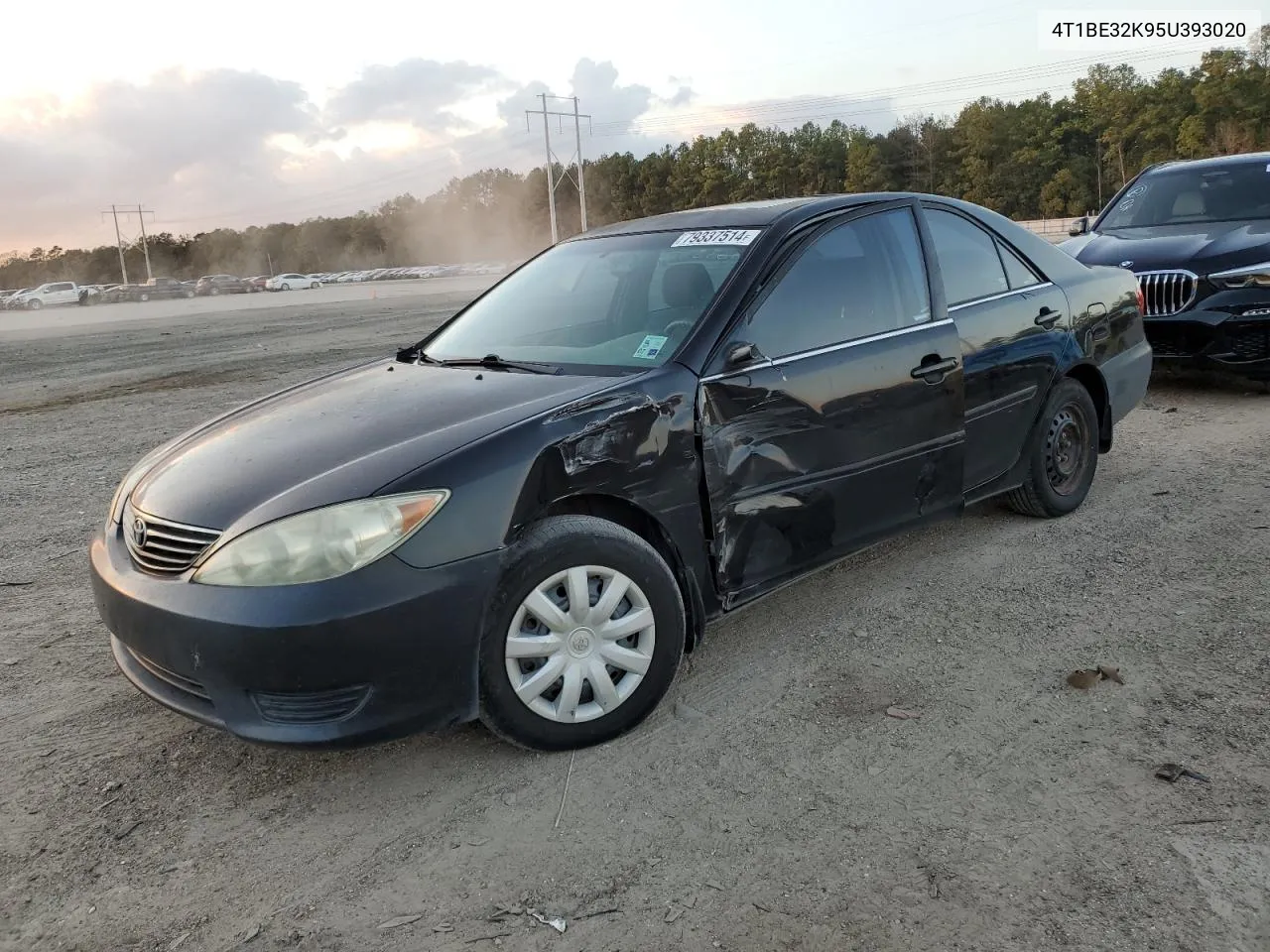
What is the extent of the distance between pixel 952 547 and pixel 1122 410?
1415mm

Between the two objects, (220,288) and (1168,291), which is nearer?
(1168,291)

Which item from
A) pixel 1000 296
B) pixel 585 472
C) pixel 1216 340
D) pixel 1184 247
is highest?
pixel 1184 247

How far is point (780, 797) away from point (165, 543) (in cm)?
188

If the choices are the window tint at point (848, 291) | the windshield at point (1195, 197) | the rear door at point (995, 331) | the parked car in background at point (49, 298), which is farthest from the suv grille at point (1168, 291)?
the parked car in background at point (49, 298)

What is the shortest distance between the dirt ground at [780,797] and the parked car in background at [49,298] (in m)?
60.9

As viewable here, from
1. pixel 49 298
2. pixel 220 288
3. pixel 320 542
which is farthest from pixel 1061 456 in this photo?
pixel 49 298

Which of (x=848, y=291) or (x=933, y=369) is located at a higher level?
(x=848, y=291)

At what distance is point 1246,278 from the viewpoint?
6.94 m

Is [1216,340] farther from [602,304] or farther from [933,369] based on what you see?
[602,304]

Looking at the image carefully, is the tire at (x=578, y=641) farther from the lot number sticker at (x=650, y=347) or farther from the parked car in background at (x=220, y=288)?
the parked car in background at (x=220, y=288)

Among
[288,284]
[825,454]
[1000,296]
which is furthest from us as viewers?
[288,284]

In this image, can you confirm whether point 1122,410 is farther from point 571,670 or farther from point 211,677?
point 211,677

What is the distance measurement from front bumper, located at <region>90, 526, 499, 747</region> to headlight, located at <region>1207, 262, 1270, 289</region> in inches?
252

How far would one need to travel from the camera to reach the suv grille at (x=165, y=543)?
277 centimetres
